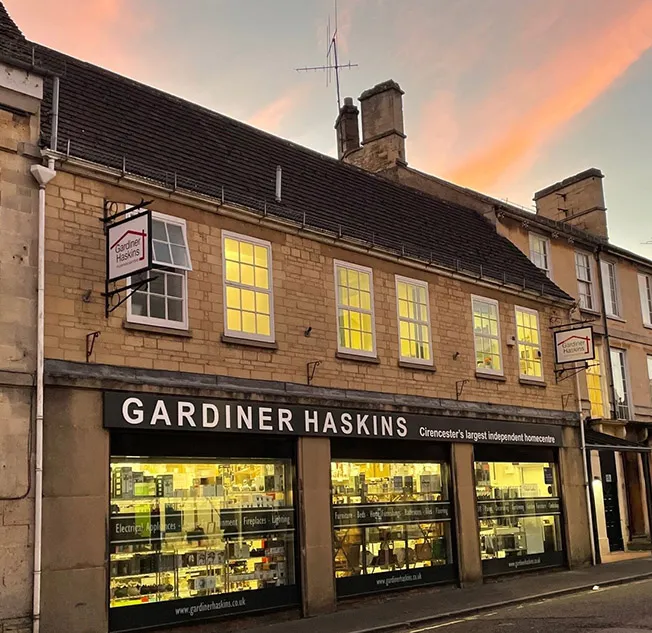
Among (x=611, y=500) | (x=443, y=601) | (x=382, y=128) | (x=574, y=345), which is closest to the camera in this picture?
(x=443, y=601)

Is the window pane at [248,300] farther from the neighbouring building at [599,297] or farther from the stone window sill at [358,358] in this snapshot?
the neighbouring building at [599,297]

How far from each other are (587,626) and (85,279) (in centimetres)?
859

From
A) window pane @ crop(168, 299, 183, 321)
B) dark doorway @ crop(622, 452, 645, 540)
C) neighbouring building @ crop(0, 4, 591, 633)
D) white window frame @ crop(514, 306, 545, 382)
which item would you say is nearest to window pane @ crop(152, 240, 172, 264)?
neighbouring building @ crop(0, 4, 591, 633)

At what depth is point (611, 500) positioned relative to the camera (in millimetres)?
24906

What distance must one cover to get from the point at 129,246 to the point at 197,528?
4.55 m

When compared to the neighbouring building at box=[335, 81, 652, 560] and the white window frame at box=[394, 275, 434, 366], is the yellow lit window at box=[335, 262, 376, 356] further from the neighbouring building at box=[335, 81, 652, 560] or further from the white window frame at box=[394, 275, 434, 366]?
the neighbouring building at box=[335, 81, 652, 560]

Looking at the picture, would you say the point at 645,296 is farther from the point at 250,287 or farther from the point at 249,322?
the point at 249,322

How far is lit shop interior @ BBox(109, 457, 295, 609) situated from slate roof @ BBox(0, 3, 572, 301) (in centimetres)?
454

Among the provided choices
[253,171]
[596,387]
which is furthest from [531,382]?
[253,171]

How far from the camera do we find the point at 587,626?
11.9m

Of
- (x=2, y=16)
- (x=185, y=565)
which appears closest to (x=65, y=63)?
(x=2, y=16)

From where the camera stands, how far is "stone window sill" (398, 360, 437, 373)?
1726 centimetres

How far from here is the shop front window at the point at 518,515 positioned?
18688mm

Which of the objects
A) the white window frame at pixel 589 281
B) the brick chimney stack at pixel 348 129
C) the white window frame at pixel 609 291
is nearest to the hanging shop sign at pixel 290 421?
the white window frame at pixel 589 281
